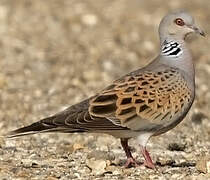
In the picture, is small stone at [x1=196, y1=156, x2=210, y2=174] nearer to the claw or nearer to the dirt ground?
the dirt ground

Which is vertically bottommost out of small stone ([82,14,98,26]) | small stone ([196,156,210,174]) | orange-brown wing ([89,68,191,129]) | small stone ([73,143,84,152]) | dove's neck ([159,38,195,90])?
small stone ([196,156,210,174])

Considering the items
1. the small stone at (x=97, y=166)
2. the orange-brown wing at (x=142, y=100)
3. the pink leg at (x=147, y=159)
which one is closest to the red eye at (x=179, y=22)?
the orange-brown wing at (x=142, y=100)

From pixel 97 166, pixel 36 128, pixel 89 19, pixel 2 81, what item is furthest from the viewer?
pixel 89 19

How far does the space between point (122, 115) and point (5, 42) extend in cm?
696

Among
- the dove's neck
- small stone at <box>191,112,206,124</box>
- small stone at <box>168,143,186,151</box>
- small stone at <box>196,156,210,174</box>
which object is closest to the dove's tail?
small stone at <box>196,156,210,174</box>

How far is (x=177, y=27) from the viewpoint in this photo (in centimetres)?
802

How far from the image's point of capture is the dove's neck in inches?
308

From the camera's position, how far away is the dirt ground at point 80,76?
760 centimetres

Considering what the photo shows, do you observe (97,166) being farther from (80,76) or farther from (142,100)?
(80,76)

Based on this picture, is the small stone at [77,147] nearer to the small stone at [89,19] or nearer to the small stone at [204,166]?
the small stone at [204,166]

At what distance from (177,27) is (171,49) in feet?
0.76

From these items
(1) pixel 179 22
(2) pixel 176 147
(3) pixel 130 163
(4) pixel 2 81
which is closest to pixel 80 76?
(4) pixel 2 81

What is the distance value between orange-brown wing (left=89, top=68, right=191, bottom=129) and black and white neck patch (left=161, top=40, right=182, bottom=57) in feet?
1.18

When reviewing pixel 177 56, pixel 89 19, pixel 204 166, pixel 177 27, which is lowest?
pixel 204 166
